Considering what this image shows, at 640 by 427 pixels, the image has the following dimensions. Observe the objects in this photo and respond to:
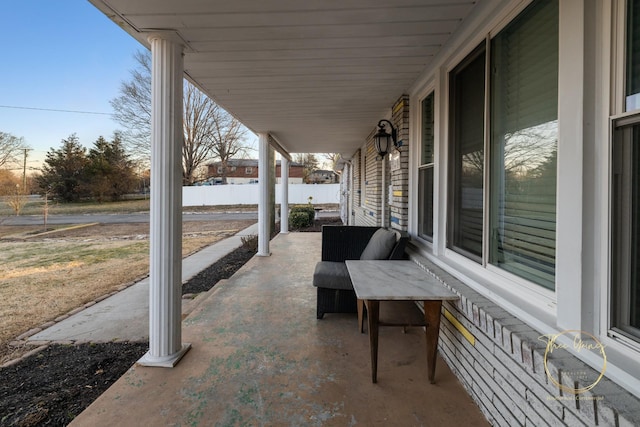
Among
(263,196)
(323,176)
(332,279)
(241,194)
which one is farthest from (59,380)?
(323,176)

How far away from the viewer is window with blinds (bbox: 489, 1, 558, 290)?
4.82 feet

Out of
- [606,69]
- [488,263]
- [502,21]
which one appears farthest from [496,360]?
[502,21]

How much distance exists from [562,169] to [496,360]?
98cm

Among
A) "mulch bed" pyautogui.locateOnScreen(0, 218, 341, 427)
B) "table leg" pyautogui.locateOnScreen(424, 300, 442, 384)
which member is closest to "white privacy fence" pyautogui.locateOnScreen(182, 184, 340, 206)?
"mulch bed" pyautogui.locateOnScreen(0, 218, 341, 427)

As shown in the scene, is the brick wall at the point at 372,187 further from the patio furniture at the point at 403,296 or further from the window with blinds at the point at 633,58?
the window with blinds at the point at 633,58

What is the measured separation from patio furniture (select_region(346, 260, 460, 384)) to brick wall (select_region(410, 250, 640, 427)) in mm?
136

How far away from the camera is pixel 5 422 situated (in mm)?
1773

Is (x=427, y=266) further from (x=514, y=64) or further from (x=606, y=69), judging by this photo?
(x=606, y=69)

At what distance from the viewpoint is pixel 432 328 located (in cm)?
202

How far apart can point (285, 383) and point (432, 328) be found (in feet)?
3.37

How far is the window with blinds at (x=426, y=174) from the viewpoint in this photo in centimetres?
311

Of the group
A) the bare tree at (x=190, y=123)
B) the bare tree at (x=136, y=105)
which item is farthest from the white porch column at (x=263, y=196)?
the bare tree at (x=136, y=105)

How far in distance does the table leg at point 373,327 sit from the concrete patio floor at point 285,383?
98 mm

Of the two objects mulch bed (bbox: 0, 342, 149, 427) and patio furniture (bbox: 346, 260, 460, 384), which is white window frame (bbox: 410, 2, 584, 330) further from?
mulch bed (bbox: 0, 342, 149, 427)
